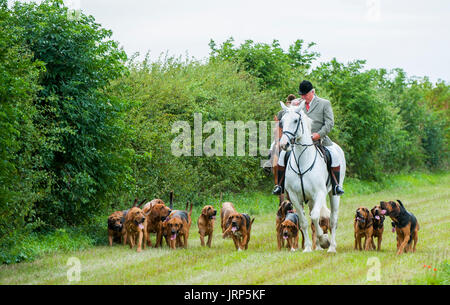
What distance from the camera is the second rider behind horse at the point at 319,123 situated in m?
13.2

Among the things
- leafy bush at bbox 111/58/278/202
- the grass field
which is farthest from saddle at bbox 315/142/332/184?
leafy bush at bbox 111/58/278/202

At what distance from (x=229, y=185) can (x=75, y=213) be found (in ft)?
31.9

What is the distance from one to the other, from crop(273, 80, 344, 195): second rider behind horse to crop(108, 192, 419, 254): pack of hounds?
0.72 m

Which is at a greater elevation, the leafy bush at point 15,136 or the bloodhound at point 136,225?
the leafy bush at point 15,136

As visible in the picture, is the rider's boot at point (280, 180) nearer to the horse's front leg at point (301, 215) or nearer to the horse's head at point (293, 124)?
the horse's front leg at point (301, 215)

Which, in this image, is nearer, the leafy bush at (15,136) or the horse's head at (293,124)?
the leafy bush at (15,136)

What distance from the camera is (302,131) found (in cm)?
1249

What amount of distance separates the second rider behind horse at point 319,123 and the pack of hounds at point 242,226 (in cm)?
72

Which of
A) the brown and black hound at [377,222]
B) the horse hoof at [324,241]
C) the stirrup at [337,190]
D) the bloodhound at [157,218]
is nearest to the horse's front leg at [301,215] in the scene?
the horse hoof at [324,241]

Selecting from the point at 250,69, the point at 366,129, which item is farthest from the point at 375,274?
the point at 366,129

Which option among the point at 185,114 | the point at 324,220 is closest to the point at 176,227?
the point at 324,220

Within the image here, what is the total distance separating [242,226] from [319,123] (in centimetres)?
263

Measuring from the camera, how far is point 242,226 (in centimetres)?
1348
